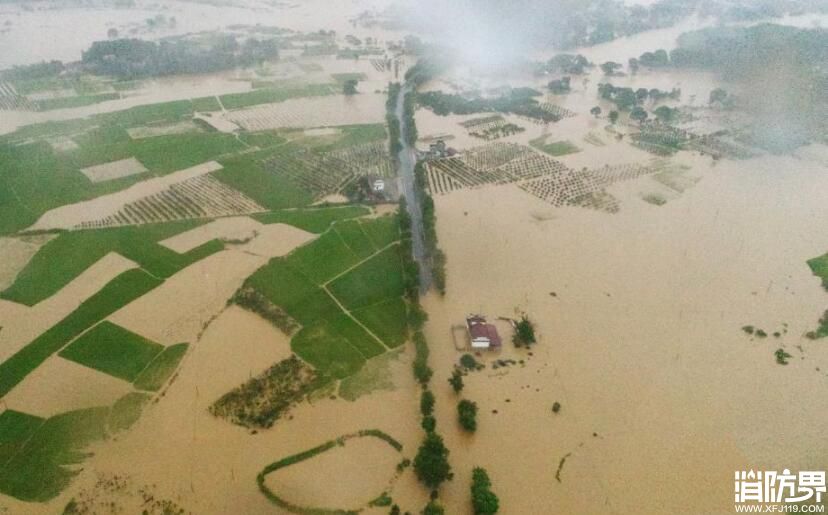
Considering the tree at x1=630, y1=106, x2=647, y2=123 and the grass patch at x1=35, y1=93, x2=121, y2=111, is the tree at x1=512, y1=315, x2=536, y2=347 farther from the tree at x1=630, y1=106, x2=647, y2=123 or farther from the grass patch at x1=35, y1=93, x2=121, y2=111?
the grass patch at x1=35, y1=93, x2=121, y2=111

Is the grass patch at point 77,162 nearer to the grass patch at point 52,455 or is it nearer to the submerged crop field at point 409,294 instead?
the submerged crop field at point 409,294

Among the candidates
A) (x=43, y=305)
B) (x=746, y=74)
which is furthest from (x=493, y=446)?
(x=746, y=74)

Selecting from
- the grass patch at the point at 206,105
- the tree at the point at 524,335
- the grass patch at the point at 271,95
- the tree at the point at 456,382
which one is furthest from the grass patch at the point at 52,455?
the grass patch at the point at 271,95

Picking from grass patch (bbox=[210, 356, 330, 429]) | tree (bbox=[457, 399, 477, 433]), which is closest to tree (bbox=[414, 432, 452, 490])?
tree (bbox=[457, 399, 477, 433])

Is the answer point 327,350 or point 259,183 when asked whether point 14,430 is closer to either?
point 327,350

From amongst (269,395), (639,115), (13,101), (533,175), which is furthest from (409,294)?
(13,101)

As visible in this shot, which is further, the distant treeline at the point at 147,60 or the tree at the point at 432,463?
the distant treeline at the point at 147,60
